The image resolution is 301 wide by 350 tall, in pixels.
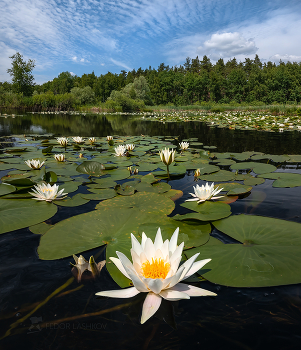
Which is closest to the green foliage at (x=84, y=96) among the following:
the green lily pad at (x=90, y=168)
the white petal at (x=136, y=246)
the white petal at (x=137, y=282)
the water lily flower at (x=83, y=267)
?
the green lily pad at (x=90, y=168)

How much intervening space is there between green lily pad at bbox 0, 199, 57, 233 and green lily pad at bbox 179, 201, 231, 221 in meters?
1.21

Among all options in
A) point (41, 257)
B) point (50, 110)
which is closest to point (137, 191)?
point (41, 257)

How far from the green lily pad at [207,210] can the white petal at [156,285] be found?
2.63 ft

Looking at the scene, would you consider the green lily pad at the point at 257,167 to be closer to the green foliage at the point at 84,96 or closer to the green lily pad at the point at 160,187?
the green lily pad at the point at 160,187

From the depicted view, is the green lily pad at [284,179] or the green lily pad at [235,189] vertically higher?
the green lily pad at [284,179]

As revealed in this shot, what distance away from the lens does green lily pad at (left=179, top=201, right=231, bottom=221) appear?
5.64 ft

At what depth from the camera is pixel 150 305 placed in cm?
91

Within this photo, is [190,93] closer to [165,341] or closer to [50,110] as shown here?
[50,110]

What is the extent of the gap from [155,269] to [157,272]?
0.06 feet

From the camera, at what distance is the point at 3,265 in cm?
130

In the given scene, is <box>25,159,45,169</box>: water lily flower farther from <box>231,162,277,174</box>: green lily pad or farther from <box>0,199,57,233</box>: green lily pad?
<box>231,162,277,174</box>: green lily pad

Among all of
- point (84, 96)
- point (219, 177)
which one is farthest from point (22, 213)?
point (84, 96)

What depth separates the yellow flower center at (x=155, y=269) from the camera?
3.31 feet

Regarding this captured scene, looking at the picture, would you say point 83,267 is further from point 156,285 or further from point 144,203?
point 144,203
